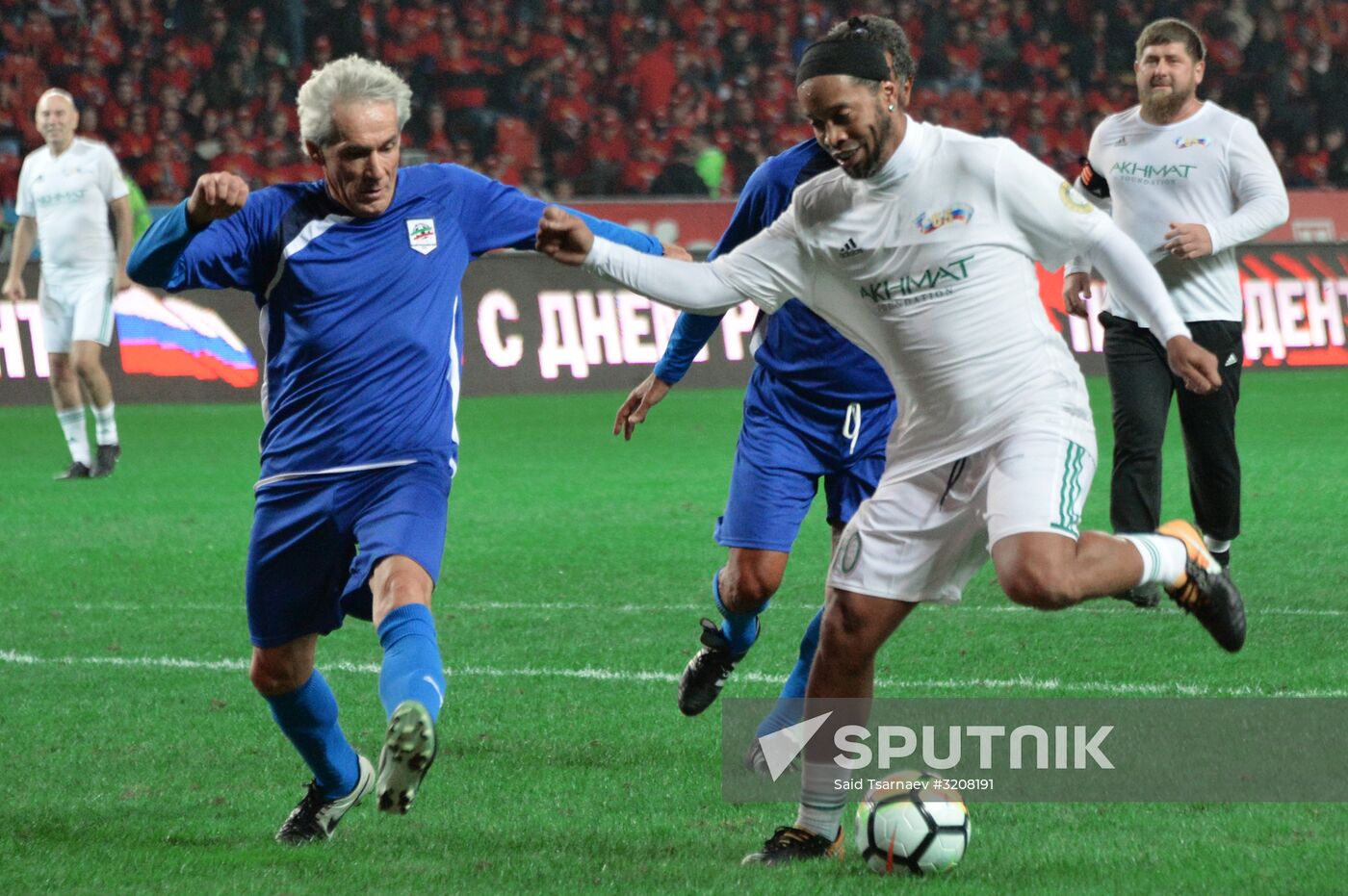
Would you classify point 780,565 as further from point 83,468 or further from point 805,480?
point 83,468

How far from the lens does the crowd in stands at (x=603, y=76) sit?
64.2ft

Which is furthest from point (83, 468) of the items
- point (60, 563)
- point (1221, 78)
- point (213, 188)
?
point (1221, 78)

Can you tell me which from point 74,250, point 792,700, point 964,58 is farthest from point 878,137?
point 964,58

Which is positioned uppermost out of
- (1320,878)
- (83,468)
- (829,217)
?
(829,217)

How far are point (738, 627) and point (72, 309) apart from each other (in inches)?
308

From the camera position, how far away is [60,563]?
8.69 meters

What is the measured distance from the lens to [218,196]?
12.7 feet

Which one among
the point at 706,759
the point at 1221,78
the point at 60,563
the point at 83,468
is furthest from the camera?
the point at 1221,78

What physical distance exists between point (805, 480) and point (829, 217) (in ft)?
4.41

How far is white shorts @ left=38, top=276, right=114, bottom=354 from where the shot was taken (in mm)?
11906

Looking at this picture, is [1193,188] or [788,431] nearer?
[788,431]

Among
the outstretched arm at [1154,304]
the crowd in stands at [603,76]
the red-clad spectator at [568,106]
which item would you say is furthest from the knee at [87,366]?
the red-clad spectator at [568,106]

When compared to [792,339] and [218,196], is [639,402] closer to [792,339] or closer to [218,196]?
[792,339]

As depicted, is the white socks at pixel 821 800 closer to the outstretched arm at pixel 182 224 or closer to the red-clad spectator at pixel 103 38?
the outstretched arm at pixel 182 224
